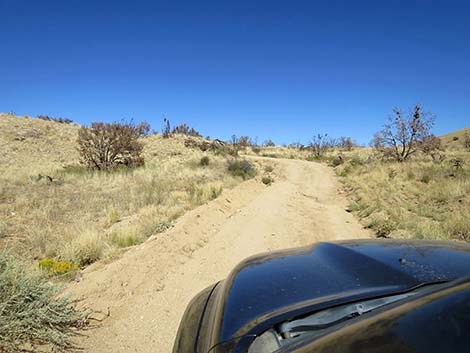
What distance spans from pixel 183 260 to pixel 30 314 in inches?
113

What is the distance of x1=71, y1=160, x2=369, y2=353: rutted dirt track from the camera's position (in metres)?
3.82

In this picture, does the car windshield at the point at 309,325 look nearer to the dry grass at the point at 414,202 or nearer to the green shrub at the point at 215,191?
the dry grass at the point at 414,202

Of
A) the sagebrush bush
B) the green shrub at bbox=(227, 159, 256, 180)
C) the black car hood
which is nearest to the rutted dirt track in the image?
the sagebrush bush

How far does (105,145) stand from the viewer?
20.6 meters

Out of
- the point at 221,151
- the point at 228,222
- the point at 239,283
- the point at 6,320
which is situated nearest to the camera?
the point at 239,283

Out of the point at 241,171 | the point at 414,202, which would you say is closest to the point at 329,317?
the point at 414,202

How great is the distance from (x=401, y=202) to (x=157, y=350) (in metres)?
9.94

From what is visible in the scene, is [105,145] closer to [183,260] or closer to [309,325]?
[183,260]

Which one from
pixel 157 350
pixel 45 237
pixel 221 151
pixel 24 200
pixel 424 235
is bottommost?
pixel 157 350

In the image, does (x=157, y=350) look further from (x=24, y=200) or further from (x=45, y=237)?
(x=24, y=200)

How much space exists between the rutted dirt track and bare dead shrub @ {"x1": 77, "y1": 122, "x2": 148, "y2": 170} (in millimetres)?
12383

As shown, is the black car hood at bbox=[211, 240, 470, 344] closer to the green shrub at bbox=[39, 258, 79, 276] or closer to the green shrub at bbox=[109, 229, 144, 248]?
the green shrub at bbox=[39, 258, 79, 276]

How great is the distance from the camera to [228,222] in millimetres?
8586

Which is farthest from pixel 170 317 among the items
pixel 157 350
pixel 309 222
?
pixel 309 222
